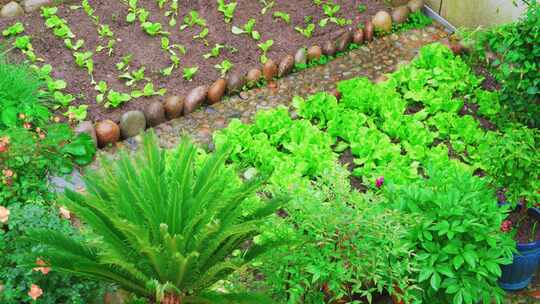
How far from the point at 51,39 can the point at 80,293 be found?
341 centimetres

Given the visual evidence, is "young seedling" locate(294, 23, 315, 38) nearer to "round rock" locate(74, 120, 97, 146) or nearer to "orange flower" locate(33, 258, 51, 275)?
"round rock" locate(74, 120, 97, 146)

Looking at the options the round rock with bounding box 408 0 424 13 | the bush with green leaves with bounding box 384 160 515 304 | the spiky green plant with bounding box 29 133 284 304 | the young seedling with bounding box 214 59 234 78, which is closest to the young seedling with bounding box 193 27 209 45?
the young seedling with bounding box 214 59 234 78

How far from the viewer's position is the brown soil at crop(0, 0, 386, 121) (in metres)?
6.93

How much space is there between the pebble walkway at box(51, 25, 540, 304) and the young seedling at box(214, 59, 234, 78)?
11.5 inches

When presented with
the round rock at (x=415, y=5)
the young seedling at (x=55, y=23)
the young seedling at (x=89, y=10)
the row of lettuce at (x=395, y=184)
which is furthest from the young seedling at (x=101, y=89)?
the round rock at (x=415, y=5)

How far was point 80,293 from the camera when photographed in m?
4.68

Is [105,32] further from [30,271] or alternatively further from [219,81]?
[30,271]

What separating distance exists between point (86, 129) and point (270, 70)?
1914 mm

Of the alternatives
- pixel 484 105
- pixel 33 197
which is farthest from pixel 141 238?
pixel 484 105

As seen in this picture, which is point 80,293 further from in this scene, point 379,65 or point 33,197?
point 379,65

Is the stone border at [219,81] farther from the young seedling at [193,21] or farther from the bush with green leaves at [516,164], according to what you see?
the bush with green leaves at [516,164]

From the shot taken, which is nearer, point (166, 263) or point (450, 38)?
point (166, 263)

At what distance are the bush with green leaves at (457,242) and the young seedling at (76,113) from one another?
9.58ft

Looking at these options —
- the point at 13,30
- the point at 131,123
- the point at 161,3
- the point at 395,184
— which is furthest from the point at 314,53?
the point at 13,30
